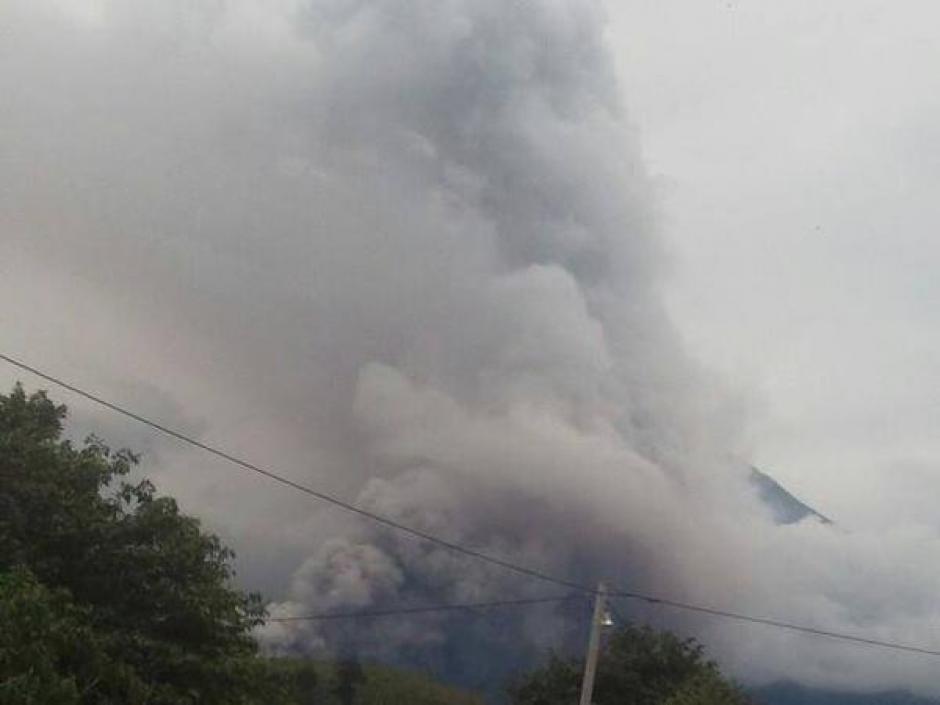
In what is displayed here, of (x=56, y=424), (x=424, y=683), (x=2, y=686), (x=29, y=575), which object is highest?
(x=424, y=683)

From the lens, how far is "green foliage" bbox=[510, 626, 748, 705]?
49469 mm

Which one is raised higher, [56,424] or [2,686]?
[56,424]

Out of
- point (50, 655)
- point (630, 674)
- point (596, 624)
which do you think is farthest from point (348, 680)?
point (50, 655)

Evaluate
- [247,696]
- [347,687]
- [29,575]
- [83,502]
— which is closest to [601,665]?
[247,696]

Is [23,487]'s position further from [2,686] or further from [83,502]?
[2,686]

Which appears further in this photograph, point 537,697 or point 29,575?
point 537,697

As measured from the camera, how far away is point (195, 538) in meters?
26.0

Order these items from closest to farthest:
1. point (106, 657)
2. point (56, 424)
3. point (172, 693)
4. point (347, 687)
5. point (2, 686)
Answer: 1. point (2, 686)
2. point (106, 657)
3. point (172, 693)
4. point (56, 424)
5. point (347, 687)

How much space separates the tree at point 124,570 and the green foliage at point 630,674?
25.8 m

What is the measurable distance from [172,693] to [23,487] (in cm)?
517

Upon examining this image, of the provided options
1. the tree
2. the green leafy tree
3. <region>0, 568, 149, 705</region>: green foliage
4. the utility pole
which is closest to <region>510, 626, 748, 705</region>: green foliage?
the utility pole

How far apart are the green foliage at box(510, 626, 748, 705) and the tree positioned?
25.8 metres

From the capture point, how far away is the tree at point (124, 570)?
23.1m

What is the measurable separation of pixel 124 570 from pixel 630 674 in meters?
30.4
